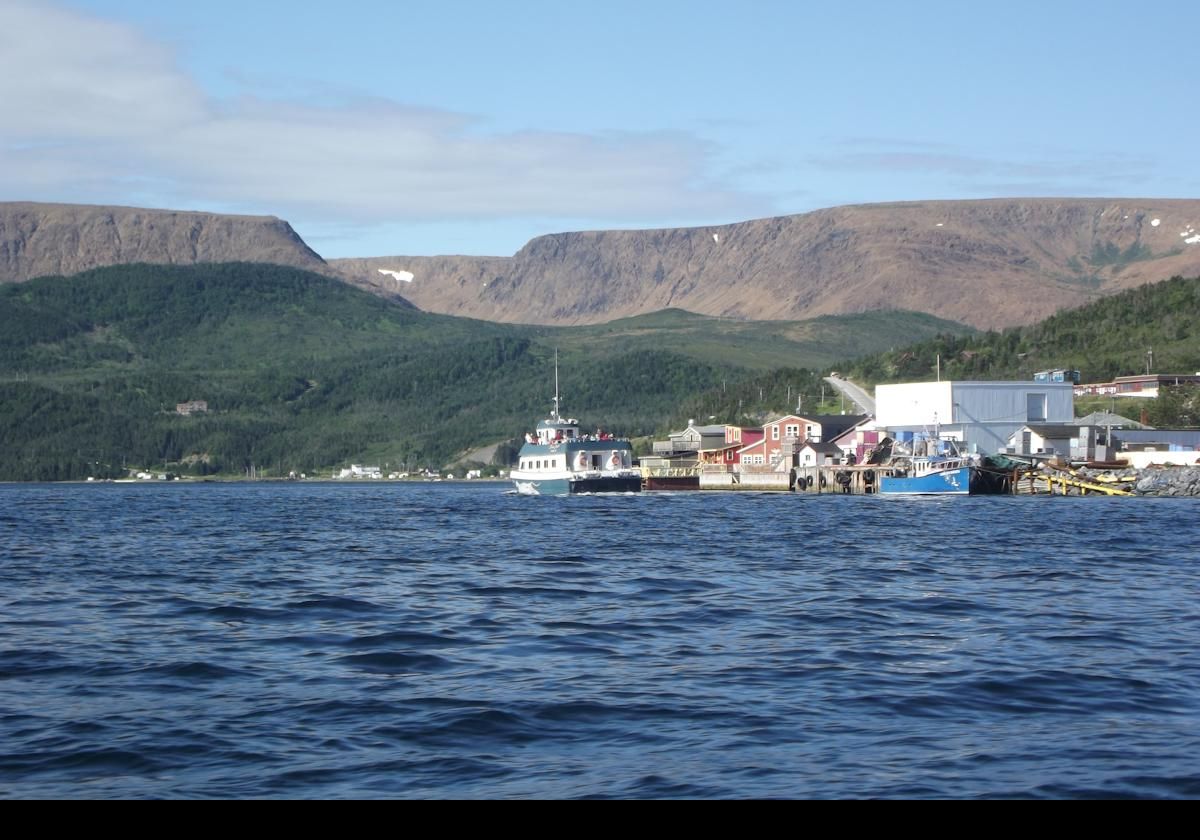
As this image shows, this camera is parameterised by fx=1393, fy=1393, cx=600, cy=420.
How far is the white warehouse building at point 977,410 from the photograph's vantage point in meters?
117

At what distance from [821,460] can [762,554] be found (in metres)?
92.2

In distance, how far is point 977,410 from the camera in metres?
118

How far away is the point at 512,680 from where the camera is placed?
1906cm

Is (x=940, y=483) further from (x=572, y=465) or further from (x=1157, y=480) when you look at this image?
(x=572, y=465)

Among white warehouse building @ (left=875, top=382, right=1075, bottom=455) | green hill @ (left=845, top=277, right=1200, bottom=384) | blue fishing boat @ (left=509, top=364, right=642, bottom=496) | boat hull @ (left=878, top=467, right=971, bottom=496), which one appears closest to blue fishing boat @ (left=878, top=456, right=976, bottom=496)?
boat hull @ (left=878, top=467, right=971, bottom=496)

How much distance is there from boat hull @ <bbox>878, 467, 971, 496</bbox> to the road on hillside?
59.2 metres

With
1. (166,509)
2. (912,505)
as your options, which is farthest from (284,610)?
(166,509)

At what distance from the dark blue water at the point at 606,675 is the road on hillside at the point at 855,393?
421ft

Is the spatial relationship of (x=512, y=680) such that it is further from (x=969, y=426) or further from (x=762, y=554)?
(x=969, y=426)

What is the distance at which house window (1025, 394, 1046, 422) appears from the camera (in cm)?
12062

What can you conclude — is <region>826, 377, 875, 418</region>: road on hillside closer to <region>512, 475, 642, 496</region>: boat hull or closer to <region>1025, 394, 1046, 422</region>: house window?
<region>1025, 394, 1046, 422</region>: house window

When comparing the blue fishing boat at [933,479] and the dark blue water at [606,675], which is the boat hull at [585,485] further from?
the dark blue water at [606,675]
